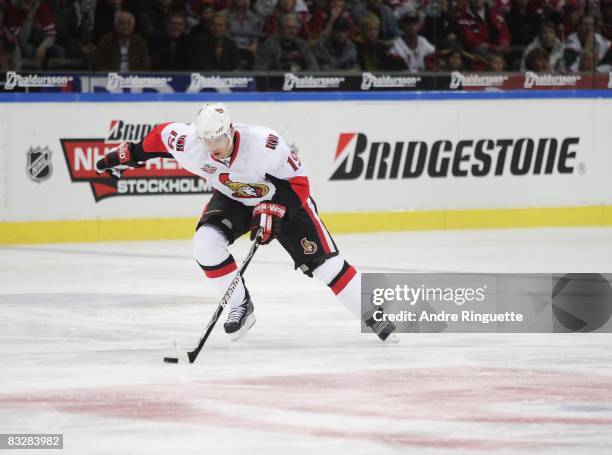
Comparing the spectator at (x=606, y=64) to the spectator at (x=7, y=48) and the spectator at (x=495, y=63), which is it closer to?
the spectator at (x=495, y=63)

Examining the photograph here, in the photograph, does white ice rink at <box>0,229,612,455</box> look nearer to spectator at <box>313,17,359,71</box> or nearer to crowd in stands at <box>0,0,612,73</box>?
crowd in stands at <box>0,0,612,73</box>

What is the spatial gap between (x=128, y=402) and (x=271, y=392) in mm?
518

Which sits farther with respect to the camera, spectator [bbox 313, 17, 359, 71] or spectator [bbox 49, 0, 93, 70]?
spectator [bbox 313, 17, 359, 71]

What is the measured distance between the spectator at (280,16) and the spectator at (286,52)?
0.10 ft

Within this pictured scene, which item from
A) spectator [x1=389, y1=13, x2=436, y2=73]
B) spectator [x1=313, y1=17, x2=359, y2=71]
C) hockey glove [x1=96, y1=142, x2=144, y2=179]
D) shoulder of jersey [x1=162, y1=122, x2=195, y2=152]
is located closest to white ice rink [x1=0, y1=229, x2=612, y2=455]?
hockey glove [x1=96, y1=142, x2=144, y2=179]

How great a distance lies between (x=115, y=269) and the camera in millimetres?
8617

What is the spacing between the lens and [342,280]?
5793 mm

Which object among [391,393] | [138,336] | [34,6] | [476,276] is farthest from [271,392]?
[34,6]

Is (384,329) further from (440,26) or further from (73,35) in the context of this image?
(440,26)

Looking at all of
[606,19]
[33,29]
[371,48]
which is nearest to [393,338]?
[33,29]

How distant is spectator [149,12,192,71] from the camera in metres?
10.2

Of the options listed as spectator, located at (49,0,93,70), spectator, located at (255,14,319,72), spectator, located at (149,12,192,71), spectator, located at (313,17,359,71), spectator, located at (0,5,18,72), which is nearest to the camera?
spectator, located at (0,5,18,72)

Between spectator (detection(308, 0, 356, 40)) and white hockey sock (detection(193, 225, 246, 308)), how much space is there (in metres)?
5.22

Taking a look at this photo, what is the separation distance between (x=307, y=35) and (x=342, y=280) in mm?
5278
